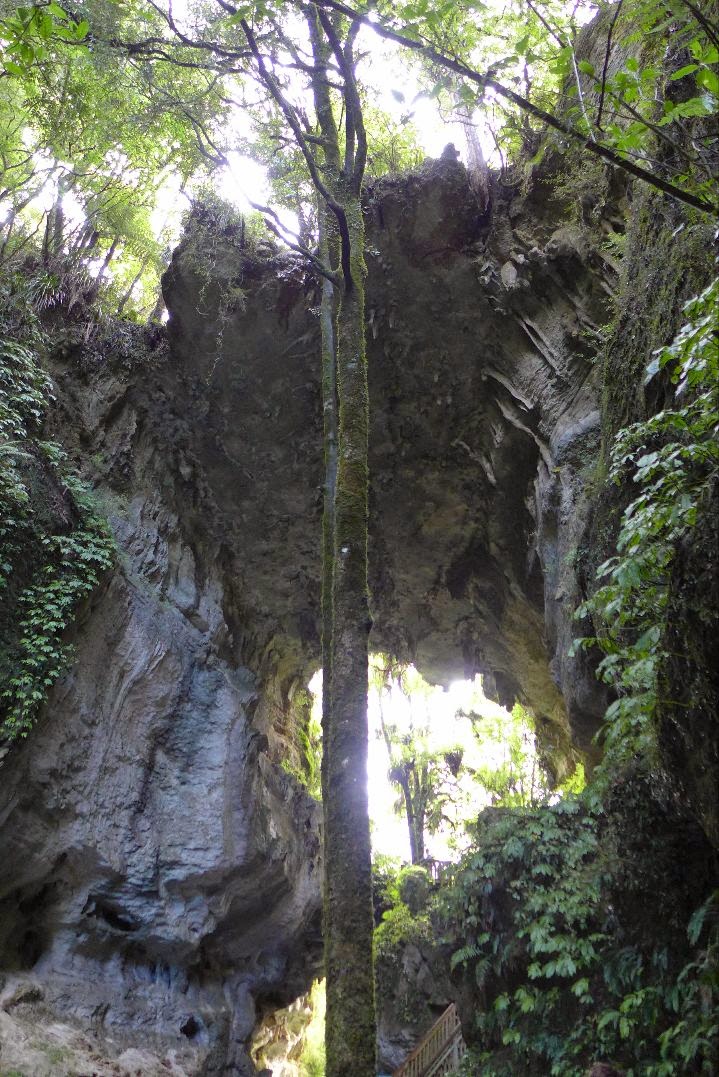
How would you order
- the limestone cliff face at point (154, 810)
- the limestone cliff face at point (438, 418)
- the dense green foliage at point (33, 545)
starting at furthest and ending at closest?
the limestone cliff face at point (438, 418), the limestone cliff face at point (154, 810), the dense green foliage at point (33, 545)

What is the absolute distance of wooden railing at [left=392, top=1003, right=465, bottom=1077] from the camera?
36.6 feet

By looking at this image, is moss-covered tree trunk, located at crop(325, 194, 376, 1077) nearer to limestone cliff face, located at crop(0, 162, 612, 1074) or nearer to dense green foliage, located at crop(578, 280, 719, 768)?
dense green foliage, located at crop(578, 280, 719, 768)

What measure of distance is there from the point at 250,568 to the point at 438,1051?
27.9 feet

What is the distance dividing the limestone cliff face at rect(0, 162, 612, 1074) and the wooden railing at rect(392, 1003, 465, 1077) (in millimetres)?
2119

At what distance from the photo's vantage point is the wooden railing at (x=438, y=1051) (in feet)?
36.6

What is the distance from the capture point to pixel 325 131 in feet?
18.1

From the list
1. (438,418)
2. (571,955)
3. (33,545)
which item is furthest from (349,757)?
(438,418)

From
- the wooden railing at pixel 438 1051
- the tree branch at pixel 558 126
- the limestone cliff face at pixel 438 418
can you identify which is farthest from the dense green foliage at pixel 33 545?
the wooden railing at pixel 438 1051

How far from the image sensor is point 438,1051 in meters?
11.5

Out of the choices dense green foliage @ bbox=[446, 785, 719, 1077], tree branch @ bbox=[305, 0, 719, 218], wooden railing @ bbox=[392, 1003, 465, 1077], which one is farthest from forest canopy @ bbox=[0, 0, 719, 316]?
wooden railing @ bbox=[392, 1003, 465, 1077]

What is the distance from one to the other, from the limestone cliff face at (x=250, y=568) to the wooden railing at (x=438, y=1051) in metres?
2.12

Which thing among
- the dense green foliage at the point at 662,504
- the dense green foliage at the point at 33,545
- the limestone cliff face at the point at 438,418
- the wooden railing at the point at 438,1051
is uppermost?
the limestone cliff face at the point at 438,418

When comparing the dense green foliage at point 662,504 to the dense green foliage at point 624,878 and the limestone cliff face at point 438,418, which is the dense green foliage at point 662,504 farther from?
the limestone cliff face at point 438,418

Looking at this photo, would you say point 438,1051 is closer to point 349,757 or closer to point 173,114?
point 349,757
